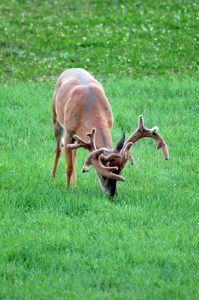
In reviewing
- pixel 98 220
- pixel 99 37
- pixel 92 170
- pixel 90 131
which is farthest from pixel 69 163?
pixel 99 37

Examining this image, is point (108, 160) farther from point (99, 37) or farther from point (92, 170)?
point (99, 37)

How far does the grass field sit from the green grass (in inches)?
1.0

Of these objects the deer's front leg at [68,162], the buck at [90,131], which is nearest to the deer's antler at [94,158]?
the buck at [90,131]

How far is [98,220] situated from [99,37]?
10765 millimetres

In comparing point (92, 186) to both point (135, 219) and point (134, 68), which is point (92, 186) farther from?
point (134, 68)

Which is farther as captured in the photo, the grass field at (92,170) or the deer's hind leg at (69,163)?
the deer's hind leg at (69,163)

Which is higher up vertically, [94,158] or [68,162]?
[94,158]

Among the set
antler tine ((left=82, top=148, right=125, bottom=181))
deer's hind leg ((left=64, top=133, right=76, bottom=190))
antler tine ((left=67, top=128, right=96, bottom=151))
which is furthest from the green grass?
antler tine ((left=82, top=148, right=125, bottom=181))

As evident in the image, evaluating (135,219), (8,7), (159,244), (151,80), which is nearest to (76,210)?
(135,219)

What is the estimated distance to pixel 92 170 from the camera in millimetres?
11961

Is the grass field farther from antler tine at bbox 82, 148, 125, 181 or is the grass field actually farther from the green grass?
antler tine at bbox 82, 148, 125, 181

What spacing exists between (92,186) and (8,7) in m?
12.1

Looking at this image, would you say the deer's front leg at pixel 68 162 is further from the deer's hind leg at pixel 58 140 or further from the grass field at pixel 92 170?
the deer's hind leg at pixel 58 140

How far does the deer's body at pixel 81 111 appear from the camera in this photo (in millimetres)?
10766
